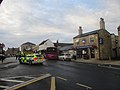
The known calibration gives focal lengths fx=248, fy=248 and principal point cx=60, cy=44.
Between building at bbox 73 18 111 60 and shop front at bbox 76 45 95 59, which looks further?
shop front at bbox 76 45 95 59

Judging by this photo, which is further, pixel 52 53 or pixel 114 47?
pixel 114 47

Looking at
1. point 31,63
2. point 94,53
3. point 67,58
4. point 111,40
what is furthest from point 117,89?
point 111,40

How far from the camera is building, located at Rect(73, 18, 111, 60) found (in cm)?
5731

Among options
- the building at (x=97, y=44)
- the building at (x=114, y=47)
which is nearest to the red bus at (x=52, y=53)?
the building at (x=97, y=44)

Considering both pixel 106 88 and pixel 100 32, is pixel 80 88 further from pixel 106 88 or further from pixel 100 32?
pixel 100 32

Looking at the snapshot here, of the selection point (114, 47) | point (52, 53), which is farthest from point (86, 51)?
point (52, 53)

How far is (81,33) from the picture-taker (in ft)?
229

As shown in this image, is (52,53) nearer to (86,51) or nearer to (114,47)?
(86,51)

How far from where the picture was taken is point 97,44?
57.6m

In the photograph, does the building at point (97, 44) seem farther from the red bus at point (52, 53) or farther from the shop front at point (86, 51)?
the red bus at point (52, 53)

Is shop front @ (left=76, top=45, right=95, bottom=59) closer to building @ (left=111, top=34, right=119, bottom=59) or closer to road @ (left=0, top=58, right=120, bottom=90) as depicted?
building @ (left=111, top=34, right=119, bottom=59)

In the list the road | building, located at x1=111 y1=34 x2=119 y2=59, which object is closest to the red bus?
building, located at x1=111 y1=34 x2=119 y2=59

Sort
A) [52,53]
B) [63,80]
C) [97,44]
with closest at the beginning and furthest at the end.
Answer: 1. [63,80]
2. [97,44]
3. [52,53]

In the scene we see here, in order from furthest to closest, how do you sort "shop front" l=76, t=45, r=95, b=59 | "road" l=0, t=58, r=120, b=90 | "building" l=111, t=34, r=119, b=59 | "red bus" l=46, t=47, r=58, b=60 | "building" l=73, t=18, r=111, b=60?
"building" l=111, t=34, r=119, b=59
"red bus" l=46, t=47, r=58, b=60
"shop front" l=76, t=45, r=95, b=59
"building" l=73, t=18, r=111, b=60
"road" l=0, t=58, r=120, b=90
